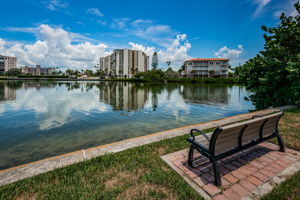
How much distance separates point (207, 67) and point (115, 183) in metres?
110

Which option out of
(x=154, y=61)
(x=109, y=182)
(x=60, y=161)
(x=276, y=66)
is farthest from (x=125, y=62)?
(x=109, y=182)

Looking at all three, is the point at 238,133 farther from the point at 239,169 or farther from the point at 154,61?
the point at 154,61

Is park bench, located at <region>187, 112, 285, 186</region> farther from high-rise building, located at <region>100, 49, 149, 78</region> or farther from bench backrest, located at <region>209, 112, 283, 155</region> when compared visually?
high-rise building, located at <region>100, 49, 149, 78</region>

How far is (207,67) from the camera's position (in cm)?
10381

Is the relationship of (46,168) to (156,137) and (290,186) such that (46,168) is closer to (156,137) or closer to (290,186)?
(156,137)

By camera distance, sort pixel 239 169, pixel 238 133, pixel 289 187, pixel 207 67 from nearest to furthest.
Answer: pixel 289 187
pixel 238 133
pixel 239 169
pixel 207 67

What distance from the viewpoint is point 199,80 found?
8038cm

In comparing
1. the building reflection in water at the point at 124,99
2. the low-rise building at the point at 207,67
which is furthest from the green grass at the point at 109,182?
the low-rise building at the point at 207,67

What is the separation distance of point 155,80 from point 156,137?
88423mm

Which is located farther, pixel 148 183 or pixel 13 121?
pixel 13 121

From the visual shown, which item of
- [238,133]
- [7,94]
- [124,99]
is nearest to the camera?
[238,133]

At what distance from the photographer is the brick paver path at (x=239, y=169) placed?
2732mm

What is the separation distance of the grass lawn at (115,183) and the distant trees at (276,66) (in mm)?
10126

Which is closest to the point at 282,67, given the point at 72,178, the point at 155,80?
the point at 72,178
